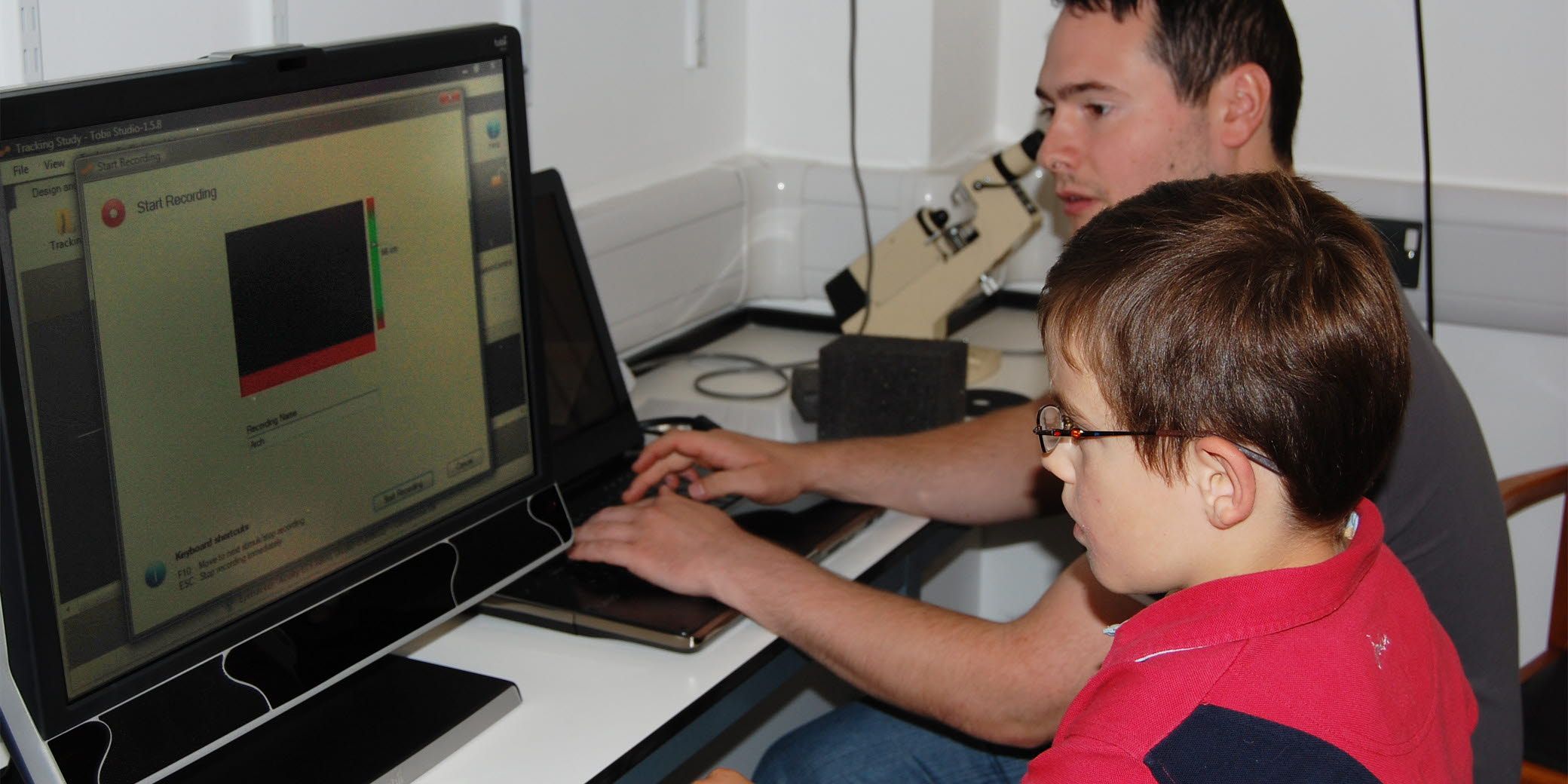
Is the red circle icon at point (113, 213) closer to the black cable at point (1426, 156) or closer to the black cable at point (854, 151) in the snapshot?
the black cable at point (854, 151)

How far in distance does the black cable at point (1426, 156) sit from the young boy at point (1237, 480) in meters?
1.35

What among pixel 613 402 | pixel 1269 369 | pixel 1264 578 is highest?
pixel 1269 369

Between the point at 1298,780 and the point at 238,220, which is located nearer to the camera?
the point at 1298,780

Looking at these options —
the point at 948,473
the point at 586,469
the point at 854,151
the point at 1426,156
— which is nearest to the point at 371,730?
the point at 586,469

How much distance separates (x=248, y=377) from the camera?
1.04m

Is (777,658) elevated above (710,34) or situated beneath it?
situated beneath

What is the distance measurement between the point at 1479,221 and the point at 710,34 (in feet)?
3.94

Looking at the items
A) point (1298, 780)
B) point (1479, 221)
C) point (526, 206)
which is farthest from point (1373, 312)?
point (1479, 221)

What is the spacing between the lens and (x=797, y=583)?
4.53 feet

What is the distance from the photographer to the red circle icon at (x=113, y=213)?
36.5 inches

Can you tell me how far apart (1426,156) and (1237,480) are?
152 centimetres

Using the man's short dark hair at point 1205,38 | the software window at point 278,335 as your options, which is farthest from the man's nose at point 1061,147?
the software window at point 278,335

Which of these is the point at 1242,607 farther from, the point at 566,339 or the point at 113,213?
the point at 566,339

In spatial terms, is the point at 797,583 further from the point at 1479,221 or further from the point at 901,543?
the point at 1479,221
